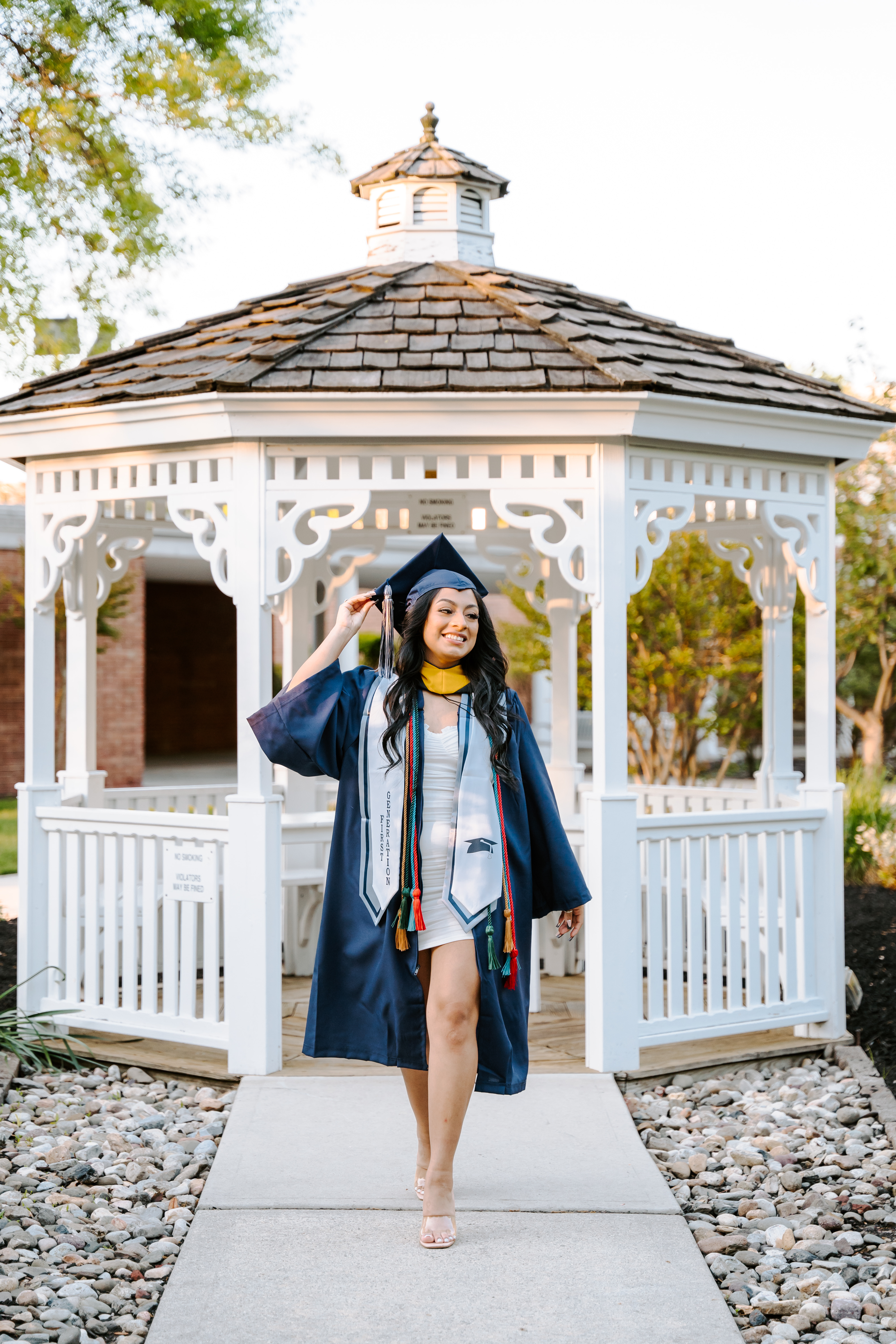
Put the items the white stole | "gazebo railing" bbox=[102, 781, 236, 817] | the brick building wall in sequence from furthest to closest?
the brick building wall, "gazebo railing" bbox=[102, 781, 236, 817], the white stole

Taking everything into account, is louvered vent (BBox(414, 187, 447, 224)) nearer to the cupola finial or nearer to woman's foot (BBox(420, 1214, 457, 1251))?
the cupola finial

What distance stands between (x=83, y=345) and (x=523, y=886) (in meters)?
8.33

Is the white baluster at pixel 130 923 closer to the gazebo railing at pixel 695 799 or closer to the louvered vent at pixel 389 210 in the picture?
the gazebo railing at pixel 695 799

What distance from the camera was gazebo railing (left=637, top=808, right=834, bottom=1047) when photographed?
18.1 feet

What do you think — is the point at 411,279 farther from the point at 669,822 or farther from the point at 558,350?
the point at 669,822

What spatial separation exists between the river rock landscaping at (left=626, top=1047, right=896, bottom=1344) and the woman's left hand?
3.30 ft

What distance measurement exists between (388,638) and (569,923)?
0.98 meters

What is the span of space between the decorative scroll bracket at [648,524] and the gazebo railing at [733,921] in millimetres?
1064

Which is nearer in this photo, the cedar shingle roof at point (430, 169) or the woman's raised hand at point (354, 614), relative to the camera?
the woman's raised hand at point (354, 614)

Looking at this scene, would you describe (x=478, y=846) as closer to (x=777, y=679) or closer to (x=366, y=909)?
(x=366, y=909)

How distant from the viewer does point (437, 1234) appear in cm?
355

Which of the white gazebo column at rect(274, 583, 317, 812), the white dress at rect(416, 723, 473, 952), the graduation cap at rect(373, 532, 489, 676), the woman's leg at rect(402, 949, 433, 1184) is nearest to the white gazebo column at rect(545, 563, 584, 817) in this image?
the white gazebo column at rect(274, 583, 317, 812)

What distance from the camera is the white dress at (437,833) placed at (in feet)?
11.6

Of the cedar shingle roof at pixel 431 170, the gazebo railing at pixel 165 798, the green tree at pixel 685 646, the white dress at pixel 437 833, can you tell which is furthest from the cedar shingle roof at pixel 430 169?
the green tree at pixel 685 646
